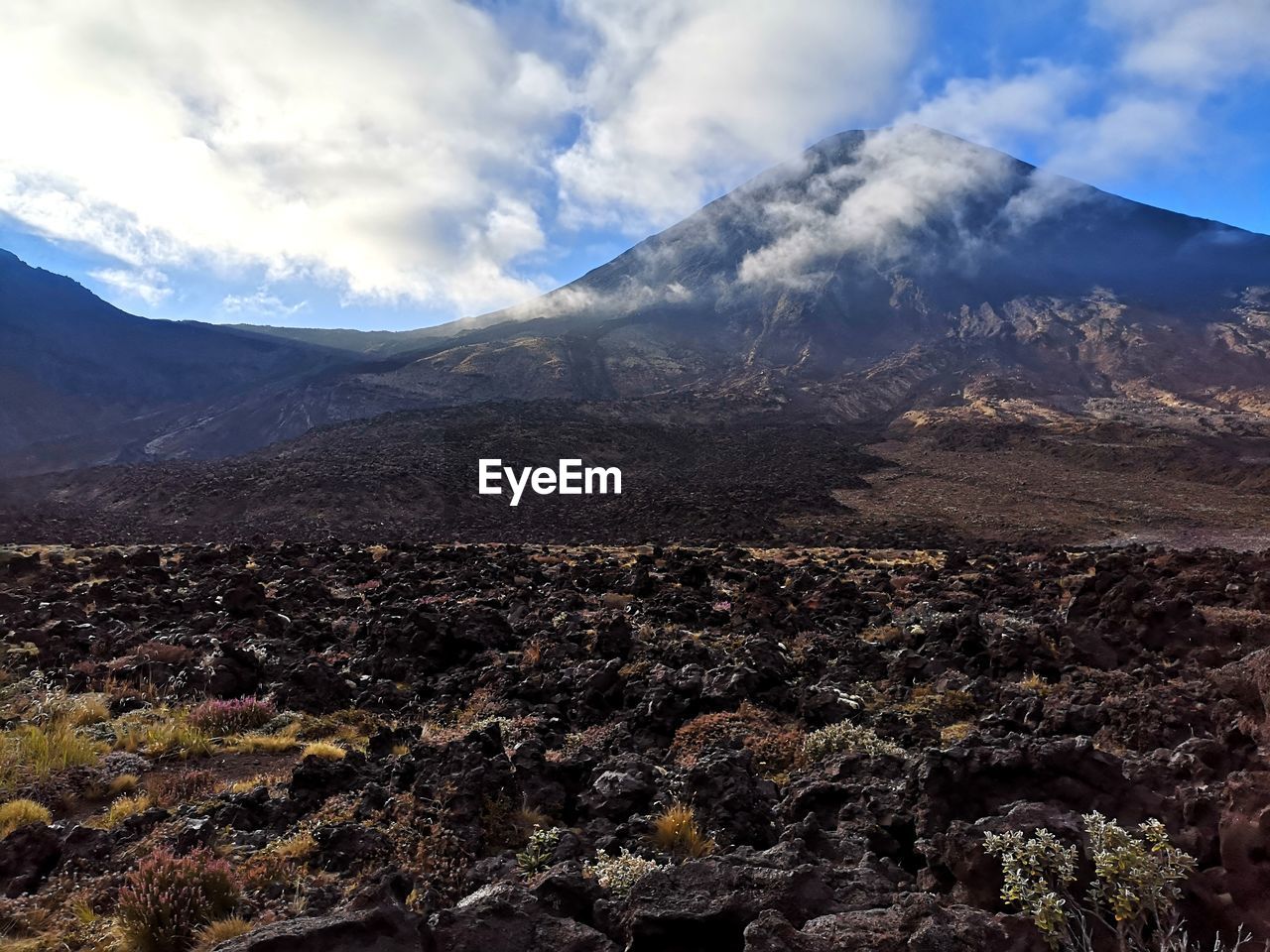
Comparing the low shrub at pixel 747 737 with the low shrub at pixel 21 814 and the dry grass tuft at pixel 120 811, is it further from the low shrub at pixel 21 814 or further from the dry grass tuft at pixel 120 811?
the low shrub at pixel 21 814

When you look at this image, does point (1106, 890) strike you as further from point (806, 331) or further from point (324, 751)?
point (806, 331)

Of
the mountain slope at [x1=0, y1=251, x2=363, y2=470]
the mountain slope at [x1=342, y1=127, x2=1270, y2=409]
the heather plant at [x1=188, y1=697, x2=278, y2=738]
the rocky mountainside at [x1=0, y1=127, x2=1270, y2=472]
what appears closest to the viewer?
the heather plant at [x1=188, y1=697, x2=278, y2=738]

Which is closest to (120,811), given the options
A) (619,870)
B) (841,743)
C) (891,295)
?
(619,870)

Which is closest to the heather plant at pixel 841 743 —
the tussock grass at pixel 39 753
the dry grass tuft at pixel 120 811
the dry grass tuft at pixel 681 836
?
the dry grass tuft at pixel 681 836

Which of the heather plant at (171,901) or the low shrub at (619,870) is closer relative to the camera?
the heather plant at (171,901)

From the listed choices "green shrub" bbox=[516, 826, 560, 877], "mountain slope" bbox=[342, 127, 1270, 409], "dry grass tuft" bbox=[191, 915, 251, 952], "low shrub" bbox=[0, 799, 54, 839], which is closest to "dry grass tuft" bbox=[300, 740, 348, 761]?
"low shrub" bbox=[0, 799, 54, 839]

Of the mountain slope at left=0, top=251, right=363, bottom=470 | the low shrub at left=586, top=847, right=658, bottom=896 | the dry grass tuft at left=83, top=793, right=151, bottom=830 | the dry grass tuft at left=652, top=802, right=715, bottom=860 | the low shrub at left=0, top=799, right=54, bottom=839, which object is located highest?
the mountain slope at left=0, top=251, right=363, bottom=470

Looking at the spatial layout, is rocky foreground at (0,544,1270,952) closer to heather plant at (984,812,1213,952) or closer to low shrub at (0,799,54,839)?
low shrub at (0,799,54,839)
